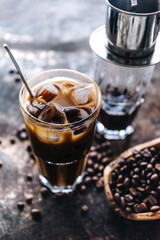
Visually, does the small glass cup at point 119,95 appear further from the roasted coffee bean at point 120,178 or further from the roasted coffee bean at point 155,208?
the roasted coffee bean at point 155,208

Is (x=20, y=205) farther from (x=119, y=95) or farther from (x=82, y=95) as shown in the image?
(x=119, y=95)

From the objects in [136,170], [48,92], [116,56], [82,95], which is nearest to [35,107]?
[48,92]

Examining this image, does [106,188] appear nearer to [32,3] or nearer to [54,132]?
[54,132]

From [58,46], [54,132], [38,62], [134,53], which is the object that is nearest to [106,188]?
[54,132]

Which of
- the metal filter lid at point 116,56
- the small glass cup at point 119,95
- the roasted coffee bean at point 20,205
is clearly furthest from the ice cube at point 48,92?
the roasted coffee bean at point 20,205

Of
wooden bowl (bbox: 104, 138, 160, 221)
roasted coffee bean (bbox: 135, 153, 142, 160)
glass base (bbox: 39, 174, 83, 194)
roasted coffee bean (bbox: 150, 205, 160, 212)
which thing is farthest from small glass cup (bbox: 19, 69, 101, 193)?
roasted coffee bean (bbox: 150, 205, 160, 212)

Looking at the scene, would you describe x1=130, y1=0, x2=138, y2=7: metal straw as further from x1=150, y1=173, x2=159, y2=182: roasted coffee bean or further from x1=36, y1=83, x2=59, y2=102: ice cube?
x1=150, y1=173, x2=159, y2=182: roasted coffee bean
